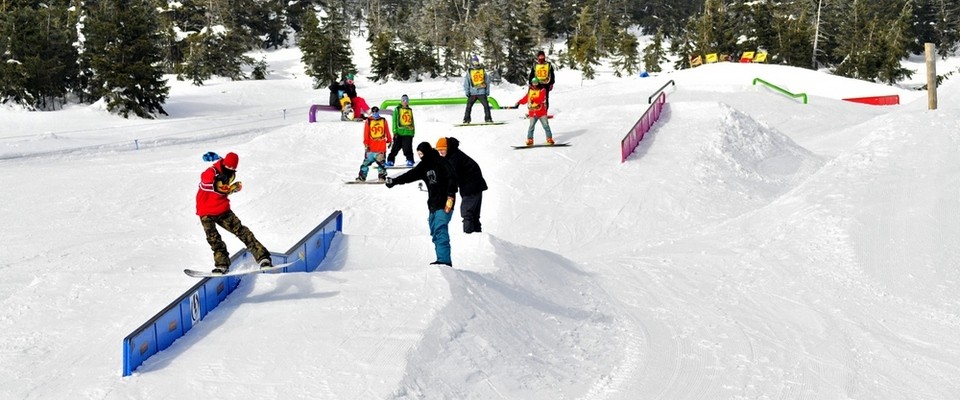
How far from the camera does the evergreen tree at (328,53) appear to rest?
44.5 meters

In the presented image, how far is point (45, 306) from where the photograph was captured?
27.5ft

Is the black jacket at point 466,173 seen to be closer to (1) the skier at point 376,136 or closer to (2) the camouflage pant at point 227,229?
(2) the camouflage pant at point 227,229

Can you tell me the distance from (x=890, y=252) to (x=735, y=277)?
2099mm

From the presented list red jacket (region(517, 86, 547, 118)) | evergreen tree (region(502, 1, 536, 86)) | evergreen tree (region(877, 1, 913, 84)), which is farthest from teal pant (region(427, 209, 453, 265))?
evergreen tree (region(877, 1, 913, 84))

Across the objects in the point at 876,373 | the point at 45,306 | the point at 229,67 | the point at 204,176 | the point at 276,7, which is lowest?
the point at 876,373

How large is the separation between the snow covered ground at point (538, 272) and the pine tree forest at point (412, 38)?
9076mm

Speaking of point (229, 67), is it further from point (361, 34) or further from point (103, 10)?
A: point (361, 34)

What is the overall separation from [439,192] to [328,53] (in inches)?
1447

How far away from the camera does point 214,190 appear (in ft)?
27.2

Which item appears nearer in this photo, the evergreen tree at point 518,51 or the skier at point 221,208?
the skier at point 221,208

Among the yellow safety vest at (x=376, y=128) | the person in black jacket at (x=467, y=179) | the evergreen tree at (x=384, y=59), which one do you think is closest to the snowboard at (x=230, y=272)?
the person in black jacket at (x=467, y=179)

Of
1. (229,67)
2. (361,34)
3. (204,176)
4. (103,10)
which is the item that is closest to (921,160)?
(204,176)

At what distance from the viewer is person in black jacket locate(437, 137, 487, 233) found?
9.97 metres

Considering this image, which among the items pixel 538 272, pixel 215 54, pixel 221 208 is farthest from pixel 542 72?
pixel 215 54
